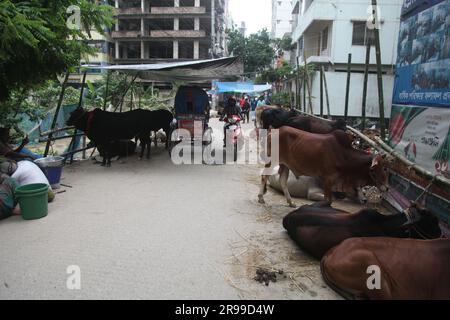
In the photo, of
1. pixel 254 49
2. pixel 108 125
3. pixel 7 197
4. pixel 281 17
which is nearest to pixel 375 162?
pixel 7 197

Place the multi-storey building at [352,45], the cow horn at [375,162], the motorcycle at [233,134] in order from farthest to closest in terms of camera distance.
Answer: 1. the multi-storey building at [352,45]
2. the motorcycle at [233,134]
3. the cow horn at [375,162]

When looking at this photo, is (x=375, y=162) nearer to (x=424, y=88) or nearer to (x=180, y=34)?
(x=424, y=88)

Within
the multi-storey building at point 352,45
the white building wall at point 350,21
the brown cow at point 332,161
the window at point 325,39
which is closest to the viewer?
the brown cow at point 332,161

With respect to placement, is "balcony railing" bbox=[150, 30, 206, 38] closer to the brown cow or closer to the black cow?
the black cow

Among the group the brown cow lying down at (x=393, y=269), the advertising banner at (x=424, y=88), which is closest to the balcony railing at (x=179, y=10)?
the advertising banner at (x=424, y=88)

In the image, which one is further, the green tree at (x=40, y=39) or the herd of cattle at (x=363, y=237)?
the green tree at (x=40, y=39)

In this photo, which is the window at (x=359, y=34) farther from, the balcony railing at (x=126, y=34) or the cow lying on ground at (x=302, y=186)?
the balcony railing at (x=126, y=34)

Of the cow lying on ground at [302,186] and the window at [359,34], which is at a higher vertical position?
the window at [359,34]

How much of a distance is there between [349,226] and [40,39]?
14.2ft

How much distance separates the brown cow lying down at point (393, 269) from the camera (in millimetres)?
2648

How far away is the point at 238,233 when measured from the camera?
442 cm

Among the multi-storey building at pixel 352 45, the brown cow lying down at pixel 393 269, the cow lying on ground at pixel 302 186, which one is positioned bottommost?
the cow lying on ground at pixel 302 186

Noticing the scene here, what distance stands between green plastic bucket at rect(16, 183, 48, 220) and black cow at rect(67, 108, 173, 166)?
10.9 feet

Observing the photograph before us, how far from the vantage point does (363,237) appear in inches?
124
